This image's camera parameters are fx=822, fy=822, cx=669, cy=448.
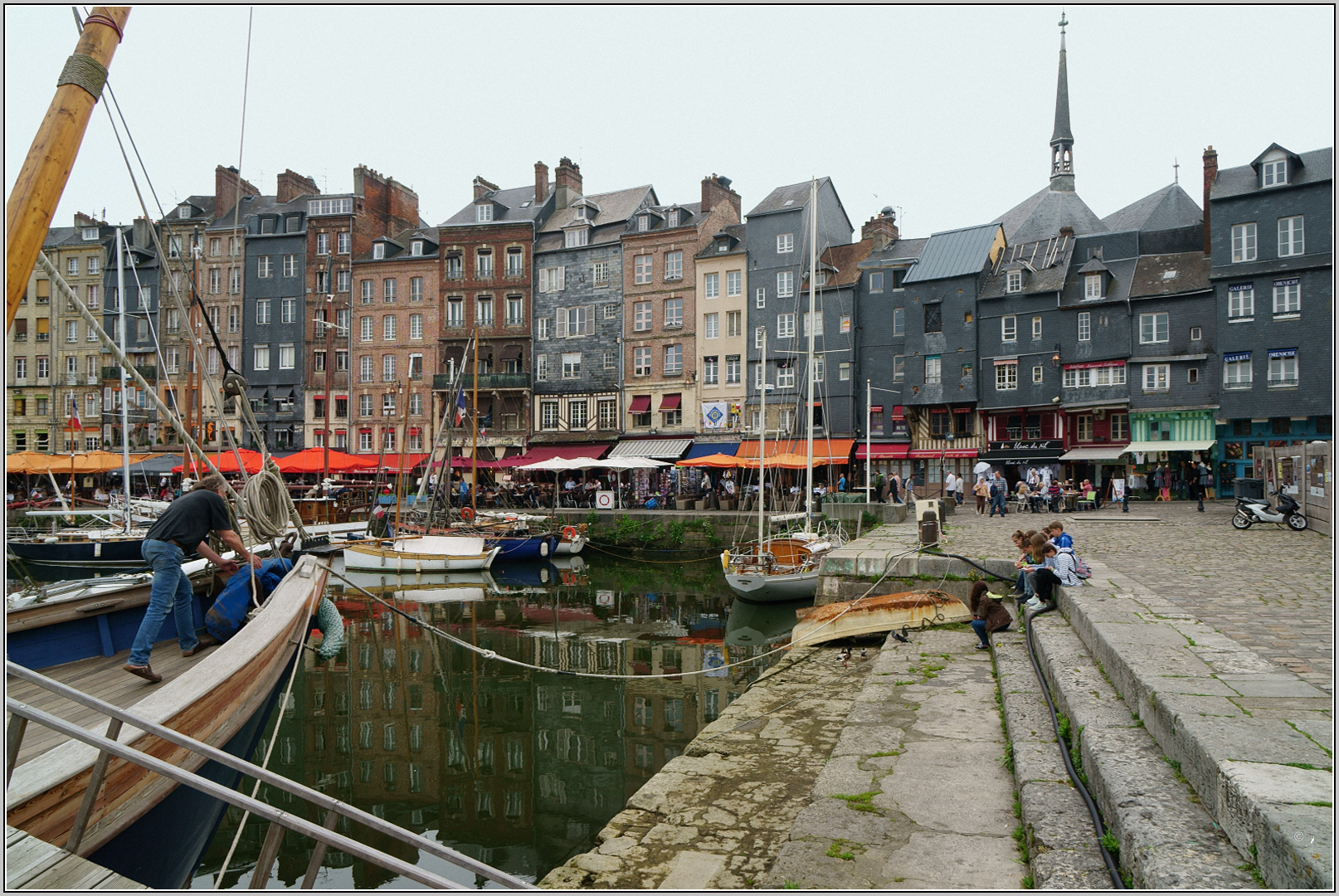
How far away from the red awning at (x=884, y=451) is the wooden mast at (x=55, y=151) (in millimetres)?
35018

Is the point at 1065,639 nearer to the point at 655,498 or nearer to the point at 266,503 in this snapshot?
the point at 266,503

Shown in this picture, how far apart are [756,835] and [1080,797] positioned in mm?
2209

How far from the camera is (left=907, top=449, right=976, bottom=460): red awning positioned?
36.3 m

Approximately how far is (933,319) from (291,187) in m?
38.7

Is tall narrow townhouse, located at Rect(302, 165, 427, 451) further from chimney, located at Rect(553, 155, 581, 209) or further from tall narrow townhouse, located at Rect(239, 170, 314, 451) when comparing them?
chimney, located at Rect(553, 155, 581, 209)

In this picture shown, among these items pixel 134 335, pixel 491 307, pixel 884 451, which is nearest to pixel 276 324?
pixel 134 335

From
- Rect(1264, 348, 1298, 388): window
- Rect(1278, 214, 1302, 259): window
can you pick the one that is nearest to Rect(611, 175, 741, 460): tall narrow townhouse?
Rect(1264, 348, 1298, 388): window

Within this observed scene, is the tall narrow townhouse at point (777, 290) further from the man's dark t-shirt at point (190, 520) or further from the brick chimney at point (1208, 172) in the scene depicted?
the man's dark t-shirt at point (190, 520)

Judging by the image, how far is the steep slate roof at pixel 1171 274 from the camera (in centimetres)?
3331

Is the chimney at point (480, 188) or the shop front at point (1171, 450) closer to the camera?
the shop front at point (1171, 450)

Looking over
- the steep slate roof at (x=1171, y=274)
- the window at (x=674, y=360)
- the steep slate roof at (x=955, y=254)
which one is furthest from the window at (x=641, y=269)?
the steep slate roof at (x=1171, y=274)

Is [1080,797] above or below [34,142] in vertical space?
below

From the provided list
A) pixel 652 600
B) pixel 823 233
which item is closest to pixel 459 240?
pixel 823 233

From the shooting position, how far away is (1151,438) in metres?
33.2
